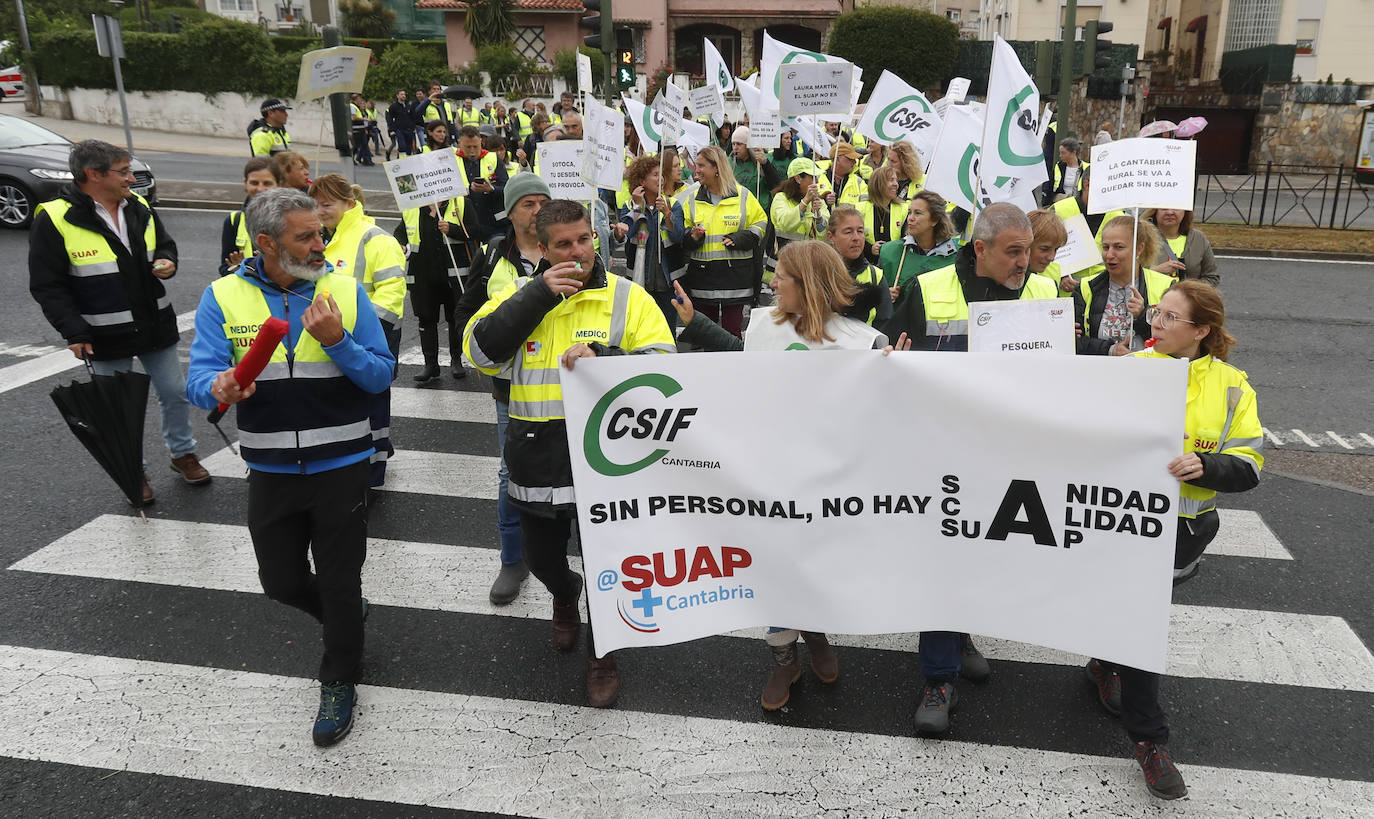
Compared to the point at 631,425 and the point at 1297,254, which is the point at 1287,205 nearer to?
the point at 1297,254

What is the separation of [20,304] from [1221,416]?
11561mm

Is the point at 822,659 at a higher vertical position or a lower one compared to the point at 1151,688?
lower

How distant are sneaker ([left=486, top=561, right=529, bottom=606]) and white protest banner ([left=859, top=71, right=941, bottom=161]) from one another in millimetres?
5337

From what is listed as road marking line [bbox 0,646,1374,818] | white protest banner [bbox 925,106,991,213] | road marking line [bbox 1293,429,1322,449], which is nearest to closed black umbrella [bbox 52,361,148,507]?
road marking line [bbox 0,646,1374,818]

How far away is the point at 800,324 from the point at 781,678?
57.6 inches

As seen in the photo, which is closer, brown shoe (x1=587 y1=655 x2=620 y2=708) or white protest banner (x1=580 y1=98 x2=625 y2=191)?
brown shoe (x1=587 y1=655 x2=620 y2=708)

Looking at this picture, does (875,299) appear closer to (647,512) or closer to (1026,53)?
(647,512)

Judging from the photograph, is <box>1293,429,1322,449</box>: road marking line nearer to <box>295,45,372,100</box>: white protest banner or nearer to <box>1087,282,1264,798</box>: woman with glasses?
<box>1087,282,1264,798</box>: woman with glasses

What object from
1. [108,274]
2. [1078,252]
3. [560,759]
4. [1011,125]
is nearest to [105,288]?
[108,274]

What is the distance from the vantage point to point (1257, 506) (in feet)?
19.8

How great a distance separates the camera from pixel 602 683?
405 cm

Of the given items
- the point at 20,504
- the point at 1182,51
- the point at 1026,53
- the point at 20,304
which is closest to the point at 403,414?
the point at 20,504

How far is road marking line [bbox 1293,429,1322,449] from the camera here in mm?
7102

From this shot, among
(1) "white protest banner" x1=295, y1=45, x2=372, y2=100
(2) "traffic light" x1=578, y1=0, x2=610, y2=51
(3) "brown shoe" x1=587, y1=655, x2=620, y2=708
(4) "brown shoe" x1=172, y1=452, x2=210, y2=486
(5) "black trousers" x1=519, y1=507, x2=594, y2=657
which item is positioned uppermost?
(2) "traffic light" x1=578, y1=0, x2=610, y2=51
